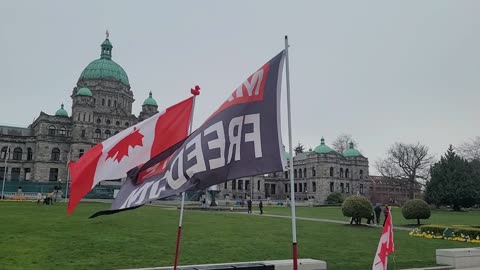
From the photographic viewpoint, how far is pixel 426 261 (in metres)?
12.9

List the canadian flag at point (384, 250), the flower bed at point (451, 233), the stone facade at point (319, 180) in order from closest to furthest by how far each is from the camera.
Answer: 1. the canadian flag at point (384, 250)
2. the flower bed at point (451, 233)
3. the stone facade at point (319, 180)

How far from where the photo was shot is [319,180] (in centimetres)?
10231

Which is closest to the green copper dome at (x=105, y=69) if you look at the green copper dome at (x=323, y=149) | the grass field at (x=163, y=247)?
the green copper dome at (x=323, y=149)

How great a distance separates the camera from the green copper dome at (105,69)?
3534 inches

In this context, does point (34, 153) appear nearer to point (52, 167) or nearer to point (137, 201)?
point (52, 167)

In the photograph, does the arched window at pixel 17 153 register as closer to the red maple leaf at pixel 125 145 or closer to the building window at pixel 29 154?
the building window at pixel 29 154

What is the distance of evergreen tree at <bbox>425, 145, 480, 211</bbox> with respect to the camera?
2231 inches

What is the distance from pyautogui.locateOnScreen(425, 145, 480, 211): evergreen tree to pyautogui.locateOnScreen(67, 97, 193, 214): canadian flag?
5870cm

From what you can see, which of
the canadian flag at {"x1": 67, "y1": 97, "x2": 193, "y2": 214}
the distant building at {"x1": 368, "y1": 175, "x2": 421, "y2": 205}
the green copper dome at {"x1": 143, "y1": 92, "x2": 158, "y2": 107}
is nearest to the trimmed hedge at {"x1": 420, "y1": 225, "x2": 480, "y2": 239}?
the canadian flag at {"x1": 67, "y1": 97, "x2": 193, "y2": 214}

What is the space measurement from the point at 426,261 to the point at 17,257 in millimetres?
12050

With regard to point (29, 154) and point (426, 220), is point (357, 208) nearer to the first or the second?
point (426, 220)

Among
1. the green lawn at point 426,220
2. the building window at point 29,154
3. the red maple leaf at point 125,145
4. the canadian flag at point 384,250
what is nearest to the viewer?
the red maple leaf at point 125,145

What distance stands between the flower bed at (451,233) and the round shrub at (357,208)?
4.96 m

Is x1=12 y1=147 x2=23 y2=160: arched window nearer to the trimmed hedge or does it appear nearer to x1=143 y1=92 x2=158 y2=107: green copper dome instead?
x1=143 y1=92 x2=158 y2=107: green copper dome
